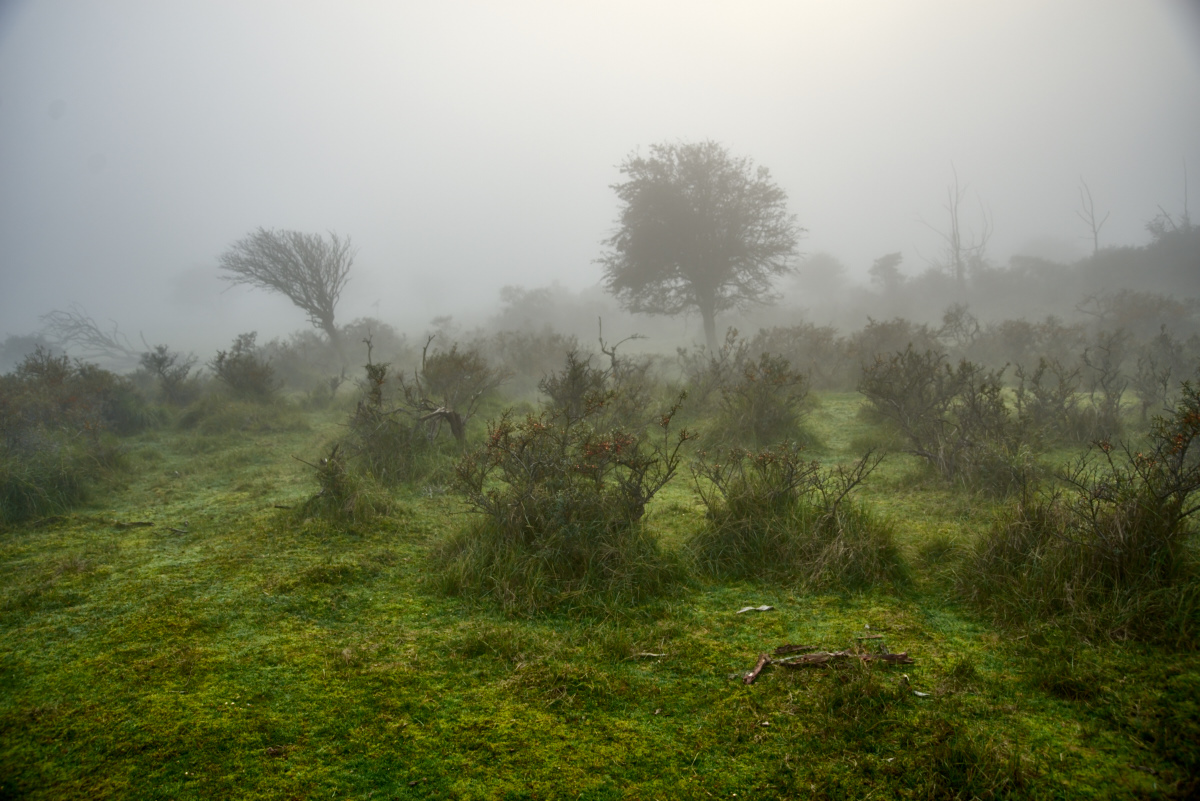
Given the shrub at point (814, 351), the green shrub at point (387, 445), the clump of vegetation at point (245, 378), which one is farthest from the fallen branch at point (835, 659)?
the clump of vegetation at point (245, 378)

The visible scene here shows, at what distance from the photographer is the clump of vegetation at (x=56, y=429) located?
5.71 m

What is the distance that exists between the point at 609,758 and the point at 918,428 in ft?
20.7

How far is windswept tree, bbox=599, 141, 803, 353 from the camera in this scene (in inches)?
742

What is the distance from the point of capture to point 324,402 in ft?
47.0

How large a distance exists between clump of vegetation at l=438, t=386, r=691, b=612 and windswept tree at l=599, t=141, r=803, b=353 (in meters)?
15.1

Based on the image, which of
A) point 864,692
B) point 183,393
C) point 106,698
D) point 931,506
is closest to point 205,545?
point 106,698

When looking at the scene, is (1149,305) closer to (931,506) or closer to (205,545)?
(931,506)

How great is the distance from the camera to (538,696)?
2.55m

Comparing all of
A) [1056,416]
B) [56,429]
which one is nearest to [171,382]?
[56,429]

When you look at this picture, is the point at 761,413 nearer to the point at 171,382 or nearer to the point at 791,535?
the point at 791,535

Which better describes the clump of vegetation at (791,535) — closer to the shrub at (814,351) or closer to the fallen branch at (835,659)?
the fallen branch at (835,659)

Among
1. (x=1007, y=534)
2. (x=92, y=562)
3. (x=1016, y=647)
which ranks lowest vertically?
(x=1016, y=647)

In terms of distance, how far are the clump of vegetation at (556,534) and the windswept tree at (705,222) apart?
49.6 feet

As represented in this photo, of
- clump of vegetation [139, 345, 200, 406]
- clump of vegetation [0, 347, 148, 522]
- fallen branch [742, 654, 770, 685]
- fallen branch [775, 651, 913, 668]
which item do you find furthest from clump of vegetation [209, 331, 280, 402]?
fallen branch [775, 651, 913, 668]
